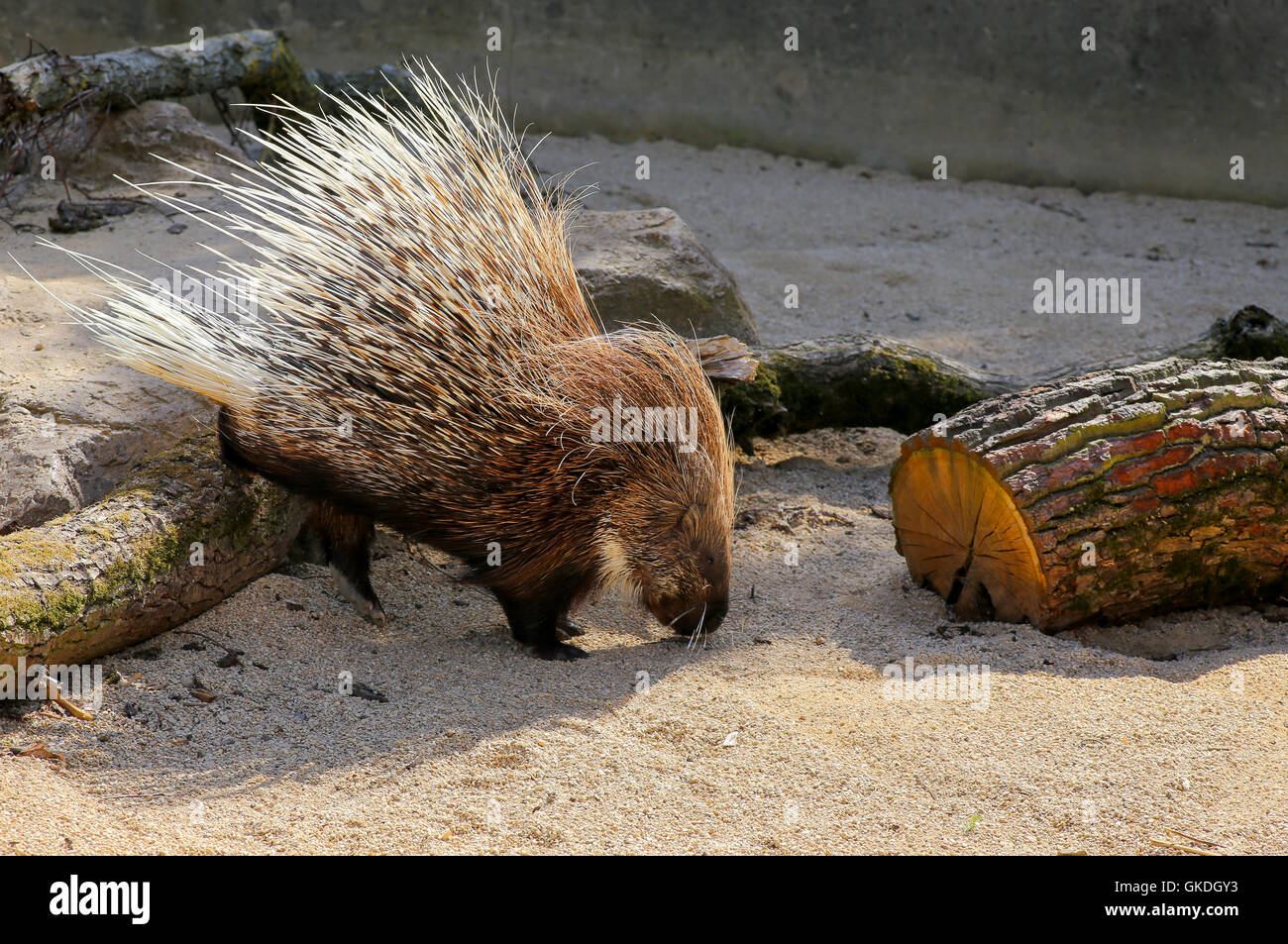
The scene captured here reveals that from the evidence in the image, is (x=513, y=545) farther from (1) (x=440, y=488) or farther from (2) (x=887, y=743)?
(2) (x=887, y=743)

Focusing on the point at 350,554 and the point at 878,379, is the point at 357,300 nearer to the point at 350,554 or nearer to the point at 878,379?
the point at 350,554

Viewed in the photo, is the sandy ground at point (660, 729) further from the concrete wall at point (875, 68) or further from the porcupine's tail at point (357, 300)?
the concrete wall at point (875, 68)

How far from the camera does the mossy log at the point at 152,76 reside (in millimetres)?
5508

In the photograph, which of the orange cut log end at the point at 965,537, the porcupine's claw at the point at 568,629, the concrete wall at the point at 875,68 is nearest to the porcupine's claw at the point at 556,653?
the porcupine's claw at the point at 568,629

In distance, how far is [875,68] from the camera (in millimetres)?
8930

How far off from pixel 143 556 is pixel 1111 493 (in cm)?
287

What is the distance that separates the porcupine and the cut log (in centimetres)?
78

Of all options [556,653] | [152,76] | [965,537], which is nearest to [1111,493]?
[965,537]

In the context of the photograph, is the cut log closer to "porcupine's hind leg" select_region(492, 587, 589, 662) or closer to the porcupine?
the porcupine

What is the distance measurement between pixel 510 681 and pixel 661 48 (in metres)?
7.03

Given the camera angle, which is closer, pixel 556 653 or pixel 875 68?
pixel 556 653

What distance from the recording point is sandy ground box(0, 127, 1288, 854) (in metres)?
2.63

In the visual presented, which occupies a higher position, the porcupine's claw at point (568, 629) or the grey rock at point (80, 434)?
the grey rock at point (80, 434)

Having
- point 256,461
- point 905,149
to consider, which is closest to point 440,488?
point 256,461
